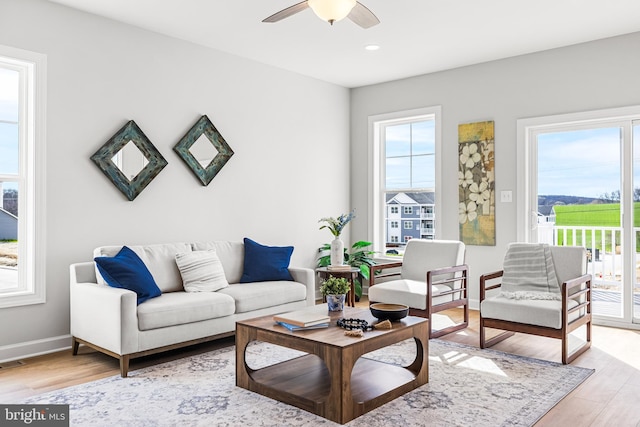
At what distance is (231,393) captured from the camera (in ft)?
10.2

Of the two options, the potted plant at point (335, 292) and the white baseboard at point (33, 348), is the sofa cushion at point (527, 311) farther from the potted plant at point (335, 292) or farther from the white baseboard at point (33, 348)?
the white baseboard at point (33, 348)

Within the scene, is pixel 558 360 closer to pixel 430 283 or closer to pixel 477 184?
pixel 430 283

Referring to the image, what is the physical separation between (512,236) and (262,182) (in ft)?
8.96

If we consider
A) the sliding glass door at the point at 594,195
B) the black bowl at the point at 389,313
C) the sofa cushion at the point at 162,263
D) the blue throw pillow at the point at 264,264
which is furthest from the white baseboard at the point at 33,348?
the sliding glass door at the point at 594,195

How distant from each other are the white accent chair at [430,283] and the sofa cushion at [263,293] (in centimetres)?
68

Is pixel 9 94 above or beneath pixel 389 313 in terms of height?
above

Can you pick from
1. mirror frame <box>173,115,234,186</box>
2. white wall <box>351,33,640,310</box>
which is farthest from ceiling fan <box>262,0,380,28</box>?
white wall <box>351,33,640,310</box>

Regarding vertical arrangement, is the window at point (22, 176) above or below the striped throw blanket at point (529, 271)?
above

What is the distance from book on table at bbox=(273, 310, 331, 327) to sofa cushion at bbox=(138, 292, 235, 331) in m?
0.84

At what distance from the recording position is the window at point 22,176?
3.90 m

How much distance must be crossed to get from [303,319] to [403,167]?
12.3ft

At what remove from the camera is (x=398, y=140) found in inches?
257

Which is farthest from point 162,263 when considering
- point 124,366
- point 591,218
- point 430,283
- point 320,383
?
point 591,218

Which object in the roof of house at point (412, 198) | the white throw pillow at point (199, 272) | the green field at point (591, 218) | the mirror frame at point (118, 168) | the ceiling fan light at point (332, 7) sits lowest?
the white throw pillow at point (199, 272)
